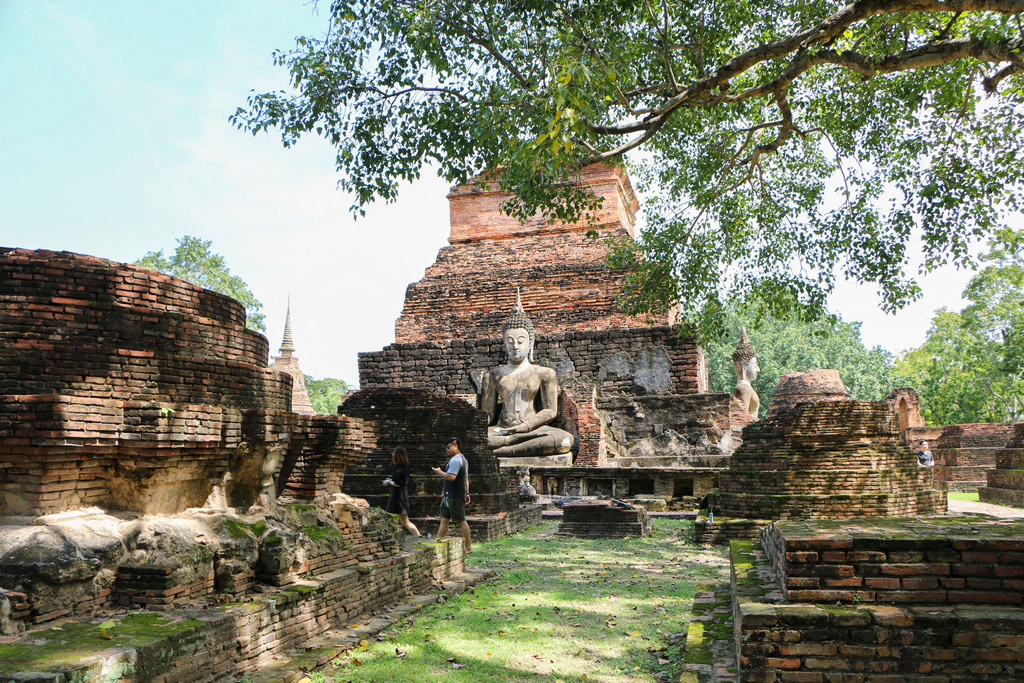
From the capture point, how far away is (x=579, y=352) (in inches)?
710

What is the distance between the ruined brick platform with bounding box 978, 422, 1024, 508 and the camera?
1609 cm

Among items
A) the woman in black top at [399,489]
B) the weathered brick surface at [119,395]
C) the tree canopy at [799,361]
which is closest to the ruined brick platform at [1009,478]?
the woman in black top at [399,489]

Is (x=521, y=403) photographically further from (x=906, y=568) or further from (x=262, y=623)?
(x=906, y=568)

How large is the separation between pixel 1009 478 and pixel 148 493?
17.8 m

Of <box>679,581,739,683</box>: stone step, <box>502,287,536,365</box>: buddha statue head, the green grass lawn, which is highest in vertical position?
<box>502,287,536,365</box>: buddha statue head

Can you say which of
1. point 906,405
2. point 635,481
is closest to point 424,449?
point 635,481

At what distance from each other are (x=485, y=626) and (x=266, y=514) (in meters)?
1.66

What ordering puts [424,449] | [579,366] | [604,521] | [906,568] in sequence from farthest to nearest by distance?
[579,366]
[424,449]
[604,521]
[906,568]

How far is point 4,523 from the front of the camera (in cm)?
388

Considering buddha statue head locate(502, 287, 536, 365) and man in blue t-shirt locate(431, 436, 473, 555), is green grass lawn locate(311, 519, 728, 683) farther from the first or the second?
buddha statue head locate(502, 287, 536, 365)

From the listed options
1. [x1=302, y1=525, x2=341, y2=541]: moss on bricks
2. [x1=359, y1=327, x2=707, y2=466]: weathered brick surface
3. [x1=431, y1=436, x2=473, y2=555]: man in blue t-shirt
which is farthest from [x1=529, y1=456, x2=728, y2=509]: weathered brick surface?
[x1=302, y1=525, x2=341, y2=541]: moss on bricks

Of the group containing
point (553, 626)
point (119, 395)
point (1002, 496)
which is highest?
point (119, 395)

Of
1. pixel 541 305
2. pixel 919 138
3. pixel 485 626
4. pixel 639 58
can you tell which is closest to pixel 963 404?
pixel 541 305

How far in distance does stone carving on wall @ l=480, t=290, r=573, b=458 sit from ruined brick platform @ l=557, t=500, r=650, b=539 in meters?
4.45
